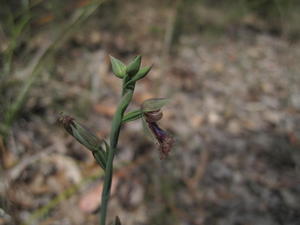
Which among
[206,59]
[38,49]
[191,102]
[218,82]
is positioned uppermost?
[38,49]

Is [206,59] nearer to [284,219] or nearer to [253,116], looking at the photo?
[253,116]

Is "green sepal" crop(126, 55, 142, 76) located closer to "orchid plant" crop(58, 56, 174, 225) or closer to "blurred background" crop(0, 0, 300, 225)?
"orchid plant" crop(58, 56, 174, 225)

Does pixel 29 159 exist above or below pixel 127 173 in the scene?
above

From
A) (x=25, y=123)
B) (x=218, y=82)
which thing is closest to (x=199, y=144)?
(x=218, y=82)

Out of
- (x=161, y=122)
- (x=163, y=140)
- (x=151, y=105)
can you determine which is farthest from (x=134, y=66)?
(x=161, y=122)

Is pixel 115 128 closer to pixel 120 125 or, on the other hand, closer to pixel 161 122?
→ pixel 120 125

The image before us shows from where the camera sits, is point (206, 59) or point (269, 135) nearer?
point (269, 135)
